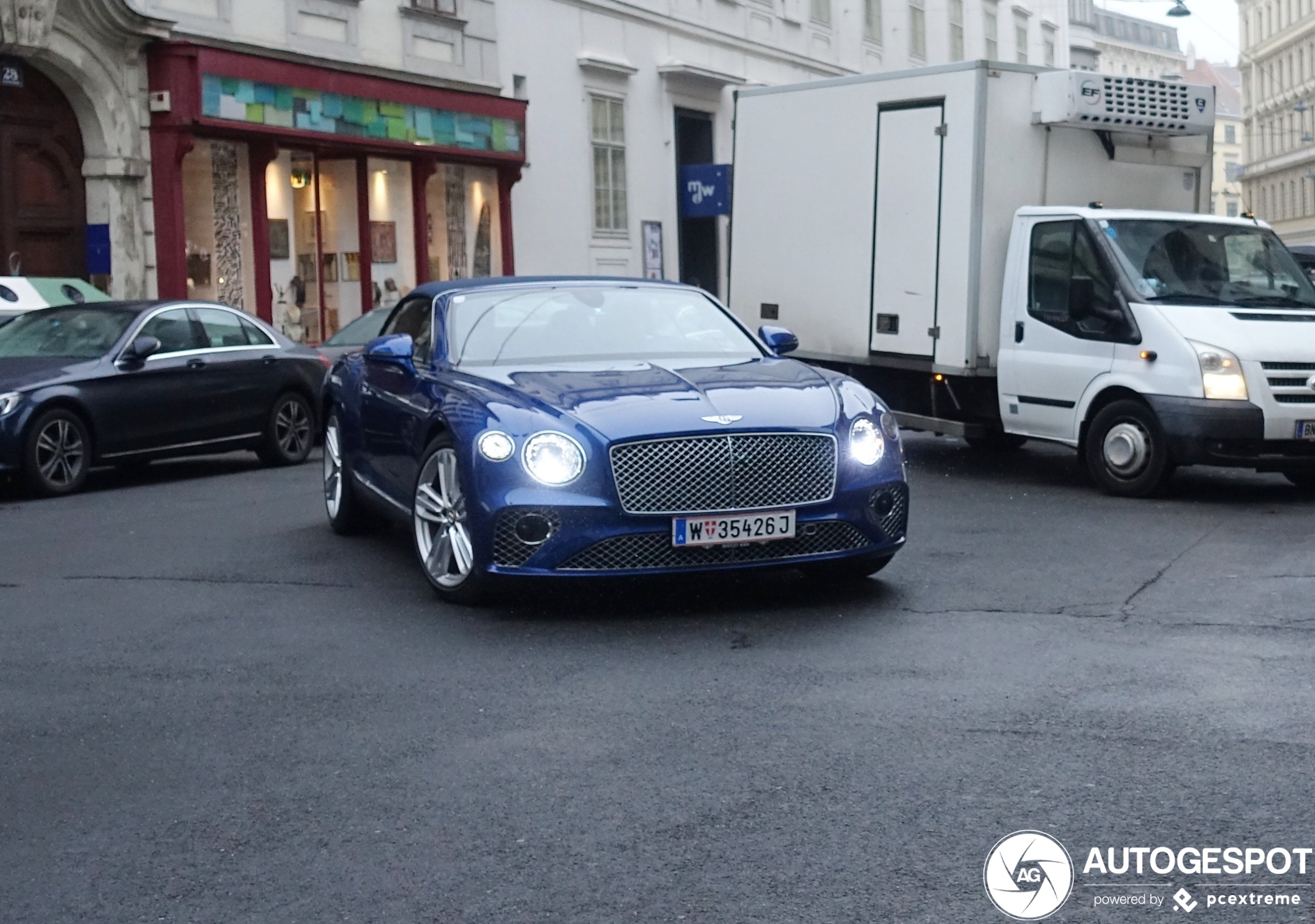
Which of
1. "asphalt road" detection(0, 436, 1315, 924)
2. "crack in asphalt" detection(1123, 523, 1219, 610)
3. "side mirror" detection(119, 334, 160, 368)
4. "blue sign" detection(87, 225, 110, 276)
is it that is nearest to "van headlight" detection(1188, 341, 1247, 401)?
"crack in asphalt" detection(1123, 523, 1219, 610)

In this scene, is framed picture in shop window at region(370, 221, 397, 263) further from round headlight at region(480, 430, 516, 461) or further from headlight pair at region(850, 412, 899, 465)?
round headlight at region(480, 430, 516, 461)

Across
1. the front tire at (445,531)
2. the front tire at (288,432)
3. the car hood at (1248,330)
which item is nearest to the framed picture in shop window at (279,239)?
the front tire at (288,432)

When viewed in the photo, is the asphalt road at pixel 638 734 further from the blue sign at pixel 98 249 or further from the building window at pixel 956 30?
the building window at pixel 956 30

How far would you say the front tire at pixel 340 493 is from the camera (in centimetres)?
1071

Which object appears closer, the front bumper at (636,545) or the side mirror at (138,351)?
the front bumper at (636,545)

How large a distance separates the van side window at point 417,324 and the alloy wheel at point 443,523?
920 mm

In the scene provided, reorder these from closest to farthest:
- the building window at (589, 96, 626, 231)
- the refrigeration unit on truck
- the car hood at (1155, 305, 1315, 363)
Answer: the car hood at (1155, 305, 1315, 363) → the refrigeration unit on truck → the building window at (589, 96, 626, 231)

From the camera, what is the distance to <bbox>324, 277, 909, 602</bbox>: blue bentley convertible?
781 centimetres

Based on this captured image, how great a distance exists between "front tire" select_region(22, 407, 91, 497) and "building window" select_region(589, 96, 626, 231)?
18.0 metres

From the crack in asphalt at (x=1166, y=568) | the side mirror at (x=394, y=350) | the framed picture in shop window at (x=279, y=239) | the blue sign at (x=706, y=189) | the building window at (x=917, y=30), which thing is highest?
the building window at (x=917, y=30)

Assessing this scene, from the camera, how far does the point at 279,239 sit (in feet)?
81.7

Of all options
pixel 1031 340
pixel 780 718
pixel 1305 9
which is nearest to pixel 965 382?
pixel 1031 340

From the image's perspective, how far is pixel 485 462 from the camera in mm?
7930

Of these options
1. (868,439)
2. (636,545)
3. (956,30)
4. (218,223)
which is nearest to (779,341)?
(868,439)
